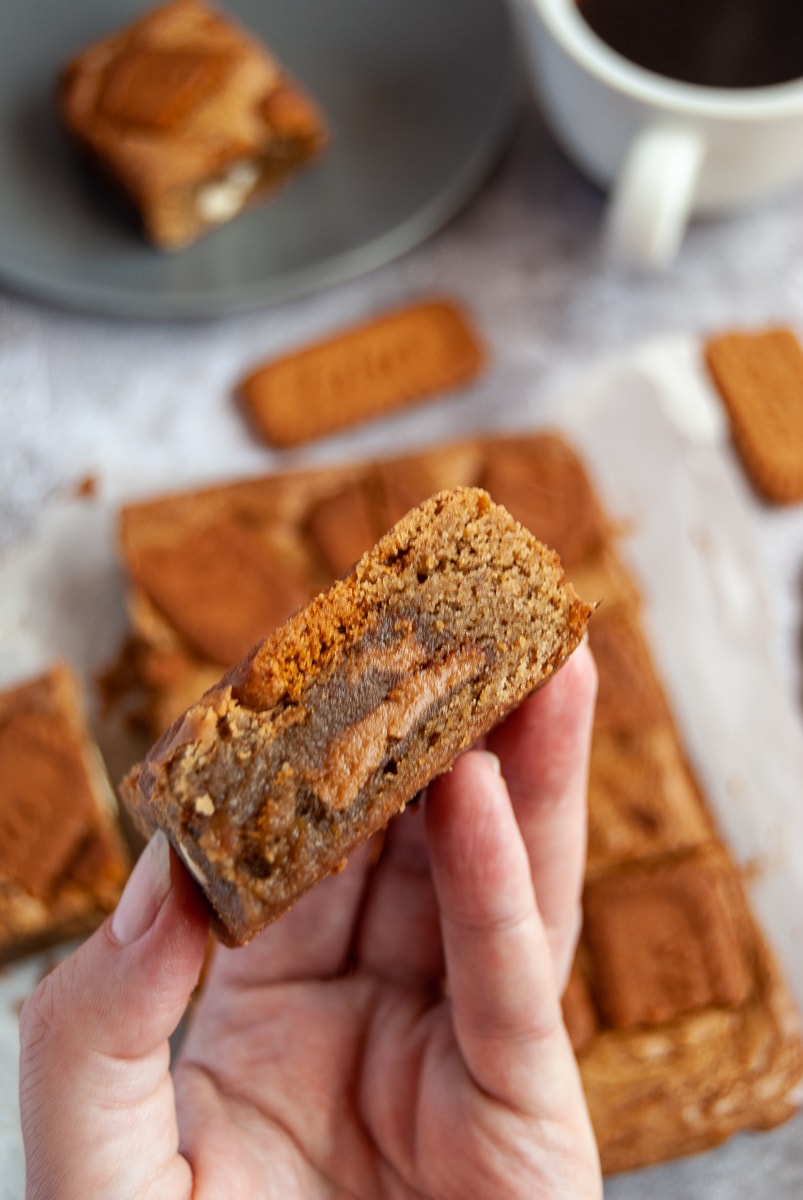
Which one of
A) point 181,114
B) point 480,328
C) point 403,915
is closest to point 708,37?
point 480,328

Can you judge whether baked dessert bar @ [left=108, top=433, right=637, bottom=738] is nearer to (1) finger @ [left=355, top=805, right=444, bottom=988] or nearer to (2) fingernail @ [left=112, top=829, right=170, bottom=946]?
(1) finger @ [left=355, top=805, right=444, bottom=988]

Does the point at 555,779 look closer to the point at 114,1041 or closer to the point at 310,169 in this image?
the point at 114,1041

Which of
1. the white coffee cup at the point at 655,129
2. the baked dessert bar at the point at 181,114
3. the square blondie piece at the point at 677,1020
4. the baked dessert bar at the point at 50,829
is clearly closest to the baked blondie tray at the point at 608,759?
the square blondie piece at the point at 677,1020

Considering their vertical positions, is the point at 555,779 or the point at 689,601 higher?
the point at 555,779

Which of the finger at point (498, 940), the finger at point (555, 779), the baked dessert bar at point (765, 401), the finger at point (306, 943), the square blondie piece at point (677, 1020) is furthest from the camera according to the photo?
the baked dessert bar at point (765, 401)

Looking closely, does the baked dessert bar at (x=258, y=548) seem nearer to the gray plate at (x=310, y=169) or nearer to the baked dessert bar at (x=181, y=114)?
the gray plate at (x=310, y=169)

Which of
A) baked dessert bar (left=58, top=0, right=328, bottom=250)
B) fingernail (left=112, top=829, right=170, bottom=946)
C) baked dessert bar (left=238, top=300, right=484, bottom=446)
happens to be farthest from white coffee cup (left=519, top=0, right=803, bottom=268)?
fingernail (left=112, top=829, right=170, bottom=946)
